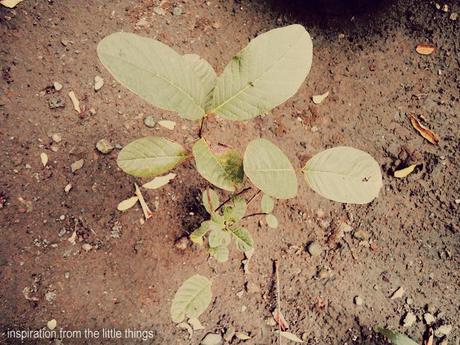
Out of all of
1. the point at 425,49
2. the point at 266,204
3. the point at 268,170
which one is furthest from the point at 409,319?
the point at 425,49

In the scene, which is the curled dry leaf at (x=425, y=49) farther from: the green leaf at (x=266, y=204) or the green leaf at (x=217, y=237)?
the green leaf at (x=217, y=237)

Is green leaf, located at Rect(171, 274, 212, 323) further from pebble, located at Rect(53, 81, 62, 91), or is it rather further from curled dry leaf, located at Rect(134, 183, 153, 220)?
pebble, located at Rect(53, 81, 62, 91)

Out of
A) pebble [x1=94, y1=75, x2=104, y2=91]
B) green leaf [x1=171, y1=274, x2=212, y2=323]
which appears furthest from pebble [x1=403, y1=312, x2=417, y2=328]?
pebble [x1=94, y1=75, x2=104, y2=91]

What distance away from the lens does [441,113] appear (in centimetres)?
176

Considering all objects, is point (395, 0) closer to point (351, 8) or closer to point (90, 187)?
point (351, 8)

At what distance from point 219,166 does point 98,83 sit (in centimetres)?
95

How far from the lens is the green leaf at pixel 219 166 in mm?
904

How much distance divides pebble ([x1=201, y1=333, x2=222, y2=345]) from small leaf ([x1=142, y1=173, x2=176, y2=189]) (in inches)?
24.6

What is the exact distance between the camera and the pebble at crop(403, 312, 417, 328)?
1579 millimetres

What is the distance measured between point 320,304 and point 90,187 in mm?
1053

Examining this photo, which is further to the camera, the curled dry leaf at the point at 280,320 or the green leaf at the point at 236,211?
the curled dry leaf at the point at 280,320

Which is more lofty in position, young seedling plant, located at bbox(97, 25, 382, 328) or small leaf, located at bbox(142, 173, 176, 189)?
young seedling plant, located at bbox(97, 25, 382, 328)

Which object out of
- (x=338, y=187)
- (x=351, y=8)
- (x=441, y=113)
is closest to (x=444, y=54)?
(x=441, y=113)

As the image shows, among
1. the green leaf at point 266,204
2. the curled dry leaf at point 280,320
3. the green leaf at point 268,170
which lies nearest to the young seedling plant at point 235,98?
the green leaf at point 268,170
